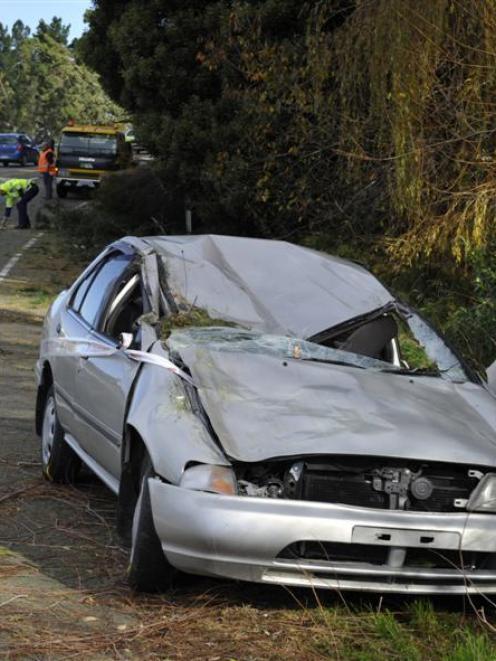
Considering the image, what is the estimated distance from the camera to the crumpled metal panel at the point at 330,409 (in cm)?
456

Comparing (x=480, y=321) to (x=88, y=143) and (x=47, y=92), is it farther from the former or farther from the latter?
(x=47, y=92)

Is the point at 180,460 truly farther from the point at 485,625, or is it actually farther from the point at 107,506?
the point at 107,506

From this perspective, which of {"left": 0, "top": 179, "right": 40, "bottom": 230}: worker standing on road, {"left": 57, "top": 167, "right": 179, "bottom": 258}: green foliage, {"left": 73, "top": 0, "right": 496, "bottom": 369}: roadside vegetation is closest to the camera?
{"left": 73, "top": 0, "right": 496, "bottom": 369}: roadside vegetation

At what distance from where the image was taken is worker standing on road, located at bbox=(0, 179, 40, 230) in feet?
89.8

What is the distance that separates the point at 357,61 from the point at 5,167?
155 ft

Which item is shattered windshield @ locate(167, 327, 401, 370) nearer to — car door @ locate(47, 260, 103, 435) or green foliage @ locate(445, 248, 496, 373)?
car door @ locate(47, 260, 103, 435)

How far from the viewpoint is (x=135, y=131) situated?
21.0 meters

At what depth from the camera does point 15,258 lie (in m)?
23.8

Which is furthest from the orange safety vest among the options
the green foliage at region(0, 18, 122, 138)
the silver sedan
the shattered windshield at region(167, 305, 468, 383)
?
the green foliage at region(0, 18, 122, 138)

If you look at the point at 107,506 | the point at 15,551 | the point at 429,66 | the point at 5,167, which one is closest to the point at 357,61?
the point at 429,66

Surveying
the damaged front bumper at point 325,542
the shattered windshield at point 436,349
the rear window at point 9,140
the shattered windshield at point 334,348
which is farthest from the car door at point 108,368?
the rear window at point 9,140

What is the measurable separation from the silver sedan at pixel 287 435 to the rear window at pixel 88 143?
97.6ft

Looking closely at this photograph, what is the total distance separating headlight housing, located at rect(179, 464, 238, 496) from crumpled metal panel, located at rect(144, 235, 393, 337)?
1.41 metres

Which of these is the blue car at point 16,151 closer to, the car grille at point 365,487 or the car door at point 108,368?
the car door at point 108,368
